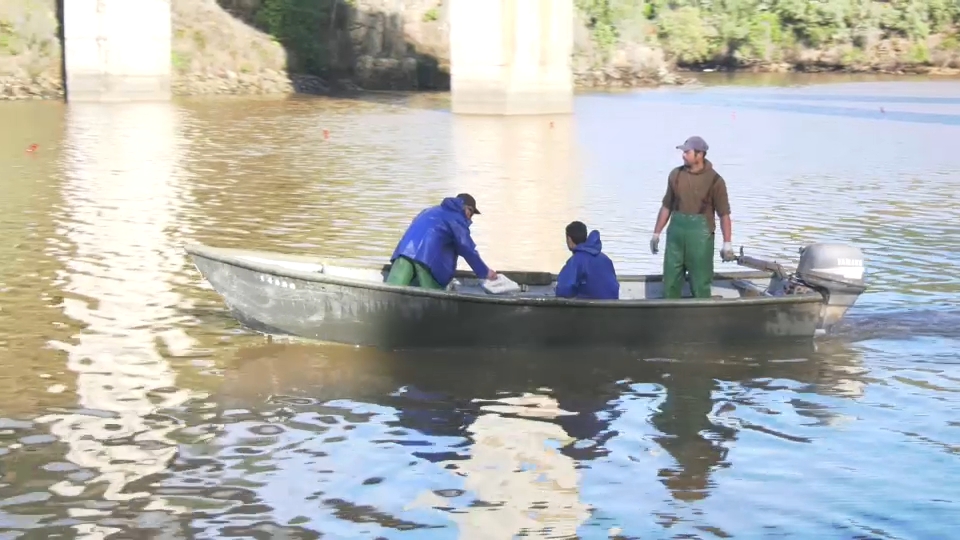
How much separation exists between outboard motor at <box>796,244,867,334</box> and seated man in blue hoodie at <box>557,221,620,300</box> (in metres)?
2.07

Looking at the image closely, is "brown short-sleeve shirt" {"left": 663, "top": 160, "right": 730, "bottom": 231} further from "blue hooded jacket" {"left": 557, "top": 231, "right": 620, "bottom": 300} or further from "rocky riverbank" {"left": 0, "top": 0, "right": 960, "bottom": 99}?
"rocky riverbank" {"left": 0, "top": 0, "right": 960, "bottom": 99}

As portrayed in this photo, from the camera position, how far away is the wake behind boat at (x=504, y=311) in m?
13.1

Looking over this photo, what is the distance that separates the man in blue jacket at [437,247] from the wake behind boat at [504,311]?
377 mm

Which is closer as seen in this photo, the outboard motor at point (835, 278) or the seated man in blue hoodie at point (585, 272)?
the seated man in blue hoodie at point (585, 272)

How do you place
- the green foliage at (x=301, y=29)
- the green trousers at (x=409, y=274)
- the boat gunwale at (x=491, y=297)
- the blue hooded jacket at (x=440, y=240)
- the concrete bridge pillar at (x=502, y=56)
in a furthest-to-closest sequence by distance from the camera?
1. the green foliage at (x=301, y=29)
2. the concrete bridge pillar at (x=502, y=56)
3. the green trousers at (x=409, y=274)
4. the blue hooded jacket at (x=440, y=240)
5. the boat gunwale at (x=491, y=297)

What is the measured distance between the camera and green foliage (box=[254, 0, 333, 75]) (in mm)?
64062

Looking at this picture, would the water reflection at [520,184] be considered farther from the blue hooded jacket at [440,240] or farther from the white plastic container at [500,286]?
the blue hooded jacket at [440,240]

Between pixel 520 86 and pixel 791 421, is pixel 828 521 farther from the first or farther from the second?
pixel 520 86

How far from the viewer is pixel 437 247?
13.6 metres

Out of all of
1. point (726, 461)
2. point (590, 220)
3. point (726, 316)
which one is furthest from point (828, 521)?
point (590, 220)

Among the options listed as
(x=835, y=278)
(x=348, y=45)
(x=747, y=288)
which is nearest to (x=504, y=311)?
(x=747, y=288)

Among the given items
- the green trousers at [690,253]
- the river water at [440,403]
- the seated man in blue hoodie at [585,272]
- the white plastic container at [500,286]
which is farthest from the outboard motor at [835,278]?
the white plastic container at [500,286]

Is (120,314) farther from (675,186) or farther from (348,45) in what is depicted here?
(348,45)

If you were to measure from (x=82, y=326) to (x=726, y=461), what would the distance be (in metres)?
7.10
